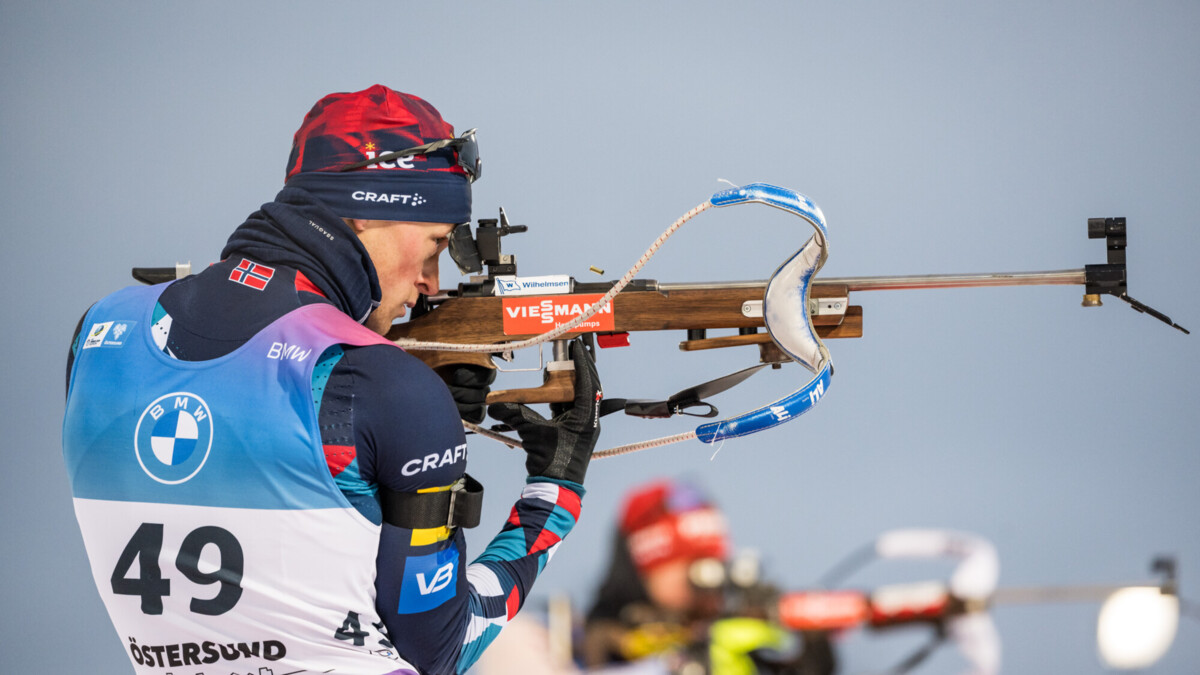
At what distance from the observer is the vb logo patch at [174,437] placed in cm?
84

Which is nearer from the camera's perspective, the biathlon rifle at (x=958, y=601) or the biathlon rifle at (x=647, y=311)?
the biathlon rifle at (x=647, y=311)

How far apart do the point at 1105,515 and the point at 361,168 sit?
1858 millimetres

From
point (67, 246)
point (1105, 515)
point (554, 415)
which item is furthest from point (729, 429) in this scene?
point (67, 246)

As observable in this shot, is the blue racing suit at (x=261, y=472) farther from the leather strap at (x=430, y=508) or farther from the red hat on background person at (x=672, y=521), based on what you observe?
the red hat on background person at (x=672, y=521)

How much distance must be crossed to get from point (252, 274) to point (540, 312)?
611 mm

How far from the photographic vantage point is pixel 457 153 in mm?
1107

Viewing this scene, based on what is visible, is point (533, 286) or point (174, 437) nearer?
point (174, 437)

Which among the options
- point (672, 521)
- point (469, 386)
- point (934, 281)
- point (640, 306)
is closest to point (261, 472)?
point (469, 386)

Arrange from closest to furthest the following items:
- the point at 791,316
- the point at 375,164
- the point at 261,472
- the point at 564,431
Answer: the point at 261,472
the point at 375,164
the point at 564,431
the point at 791,316

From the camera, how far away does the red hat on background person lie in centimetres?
215

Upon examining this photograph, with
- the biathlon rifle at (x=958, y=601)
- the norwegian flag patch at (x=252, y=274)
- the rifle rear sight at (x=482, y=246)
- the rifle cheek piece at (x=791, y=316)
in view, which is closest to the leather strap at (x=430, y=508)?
the norwegian flag patch at (x=252, y=274)

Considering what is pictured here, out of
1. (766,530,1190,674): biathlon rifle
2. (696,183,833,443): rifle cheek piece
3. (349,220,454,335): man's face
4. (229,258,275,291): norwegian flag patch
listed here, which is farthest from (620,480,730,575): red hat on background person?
(229,258,275,291): norwegian flag patch

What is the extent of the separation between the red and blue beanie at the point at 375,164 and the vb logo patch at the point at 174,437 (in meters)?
0.27

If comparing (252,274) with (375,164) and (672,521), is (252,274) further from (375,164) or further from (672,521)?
(672,521)
